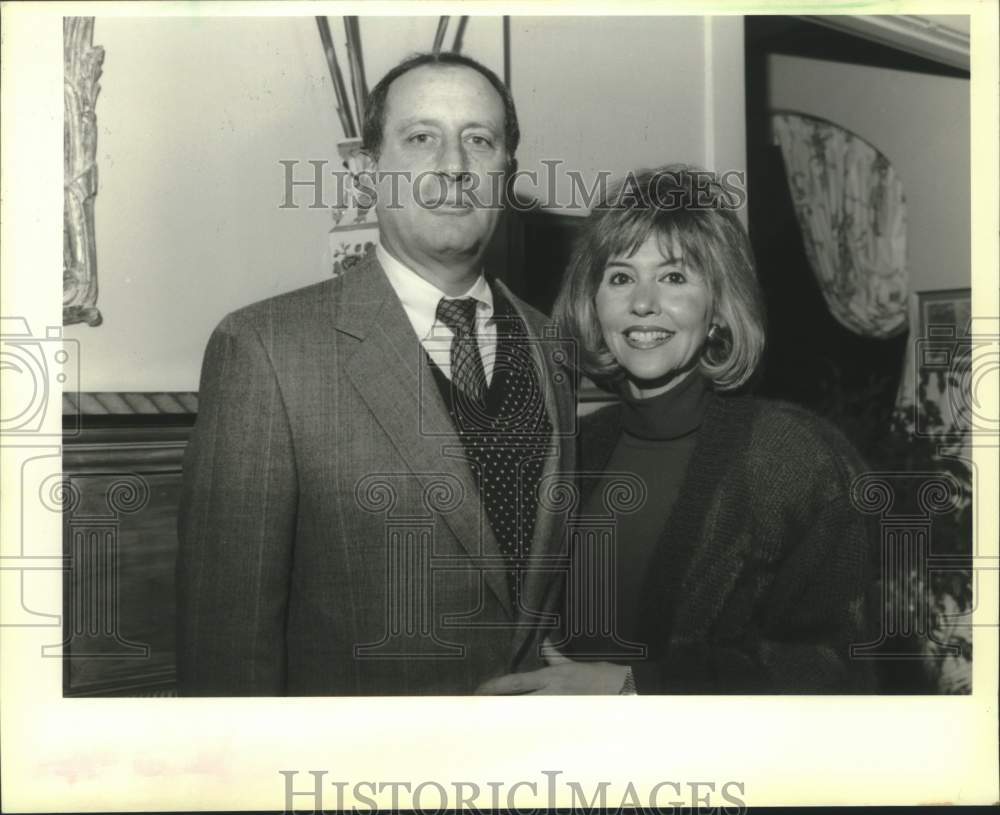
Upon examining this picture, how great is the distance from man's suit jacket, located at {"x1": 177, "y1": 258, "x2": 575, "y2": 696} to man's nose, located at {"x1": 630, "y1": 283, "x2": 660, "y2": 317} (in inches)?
8.3

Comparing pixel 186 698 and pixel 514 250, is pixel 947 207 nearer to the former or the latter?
pixel 514 250

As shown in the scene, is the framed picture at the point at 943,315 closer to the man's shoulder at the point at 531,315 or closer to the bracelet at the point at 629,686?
the man's shoulder at the point at 531,315

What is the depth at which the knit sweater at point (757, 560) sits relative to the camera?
107 inches

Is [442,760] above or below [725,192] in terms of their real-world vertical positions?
below

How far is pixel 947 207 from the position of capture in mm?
2893

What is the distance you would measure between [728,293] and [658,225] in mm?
240

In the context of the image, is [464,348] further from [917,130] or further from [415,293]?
[917,130]

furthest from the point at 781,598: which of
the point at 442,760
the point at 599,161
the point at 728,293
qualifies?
the point at 599,161

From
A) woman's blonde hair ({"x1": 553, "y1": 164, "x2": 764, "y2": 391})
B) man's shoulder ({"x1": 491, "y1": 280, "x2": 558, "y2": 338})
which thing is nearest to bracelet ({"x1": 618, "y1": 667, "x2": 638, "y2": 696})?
woman's blonde hair ({"x1": 553, "y1": 164, "x2": 764, "y2": 391})

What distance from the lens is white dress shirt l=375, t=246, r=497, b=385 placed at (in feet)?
8.87

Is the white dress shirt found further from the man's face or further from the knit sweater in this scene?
the knit sweater

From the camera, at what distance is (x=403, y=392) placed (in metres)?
2.68

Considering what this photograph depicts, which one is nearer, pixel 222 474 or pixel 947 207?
pixel 222 474

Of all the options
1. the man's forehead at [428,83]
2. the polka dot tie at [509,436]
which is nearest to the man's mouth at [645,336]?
the polka dot tie at [509,436]
